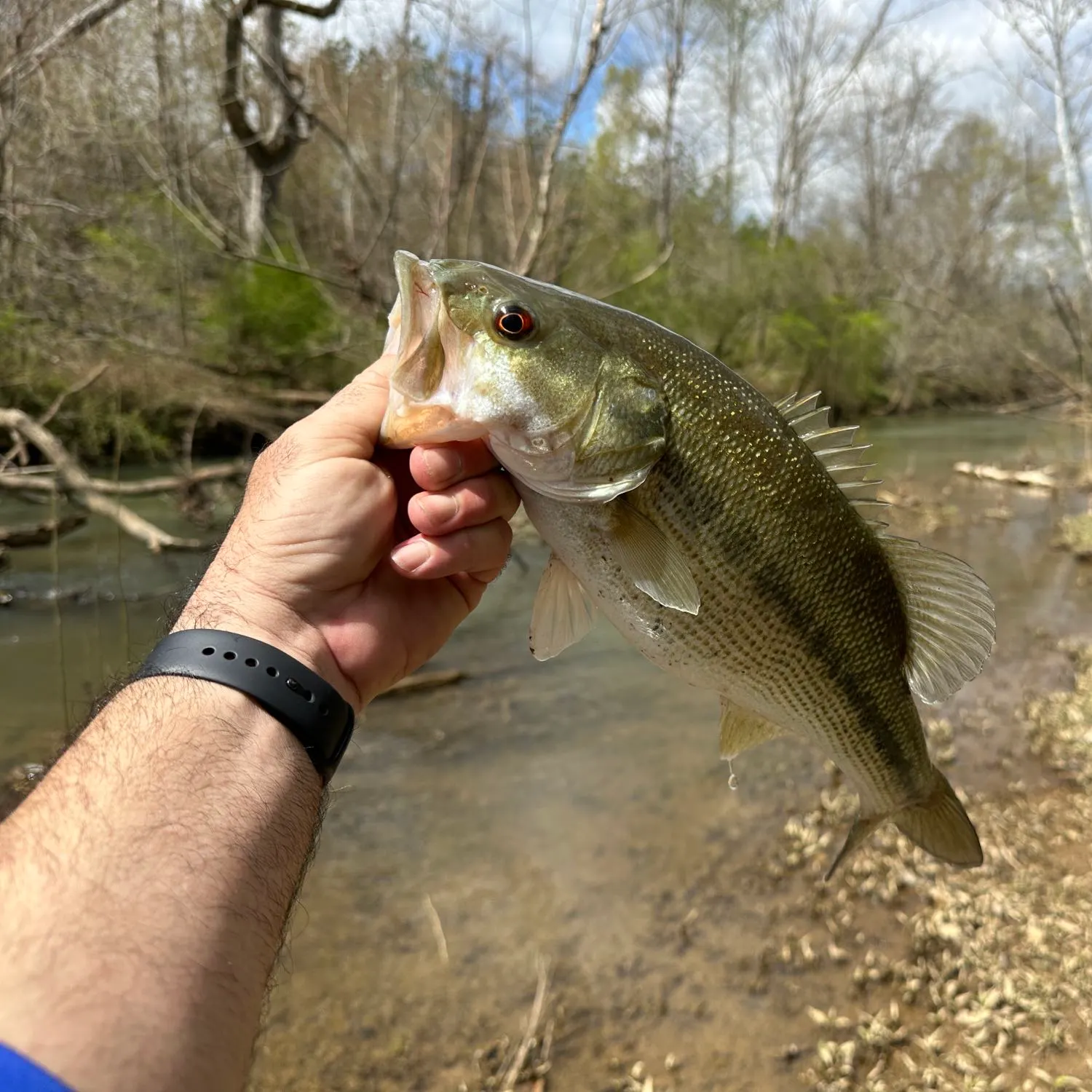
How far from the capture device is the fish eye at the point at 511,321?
1.74 meters

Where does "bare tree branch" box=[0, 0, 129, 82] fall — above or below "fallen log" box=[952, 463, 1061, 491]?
above

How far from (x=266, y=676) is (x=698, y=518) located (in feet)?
3.49

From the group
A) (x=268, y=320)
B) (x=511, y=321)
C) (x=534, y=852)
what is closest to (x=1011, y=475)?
(x=268, y=320)

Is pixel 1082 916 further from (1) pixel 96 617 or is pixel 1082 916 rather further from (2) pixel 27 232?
(2) pixel 27 232

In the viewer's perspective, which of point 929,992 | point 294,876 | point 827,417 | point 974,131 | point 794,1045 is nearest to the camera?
point 294,876

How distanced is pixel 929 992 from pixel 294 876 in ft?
10.8

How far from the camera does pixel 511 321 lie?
1.75 meters

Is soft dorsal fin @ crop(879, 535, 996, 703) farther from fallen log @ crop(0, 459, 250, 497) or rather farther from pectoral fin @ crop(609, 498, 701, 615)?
fallen log @ crop(0, 459, 250, 497)

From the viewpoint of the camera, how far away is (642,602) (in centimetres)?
187

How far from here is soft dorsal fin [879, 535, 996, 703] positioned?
2.01 meters

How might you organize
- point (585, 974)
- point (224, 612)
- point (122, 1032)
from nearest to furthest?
point (122, 1032)
point (224, 612)
point (585, 974)

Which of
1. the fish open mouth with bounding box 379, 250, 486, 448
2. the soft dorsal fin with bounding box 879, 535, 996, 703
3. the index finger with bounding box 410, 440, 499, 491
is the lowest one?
the soft dorsal fin with bounding box 879, 535, 996, 703

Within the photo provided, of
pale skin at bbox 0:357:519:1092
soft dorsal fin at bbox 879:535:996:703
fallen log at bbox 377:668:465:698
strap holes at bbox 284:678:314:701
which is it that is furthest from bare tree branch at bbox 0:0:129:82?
soft dorsal fin at bbox 879:535:996:703

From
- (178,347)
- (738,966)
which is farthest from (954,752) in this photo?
(178,347)
